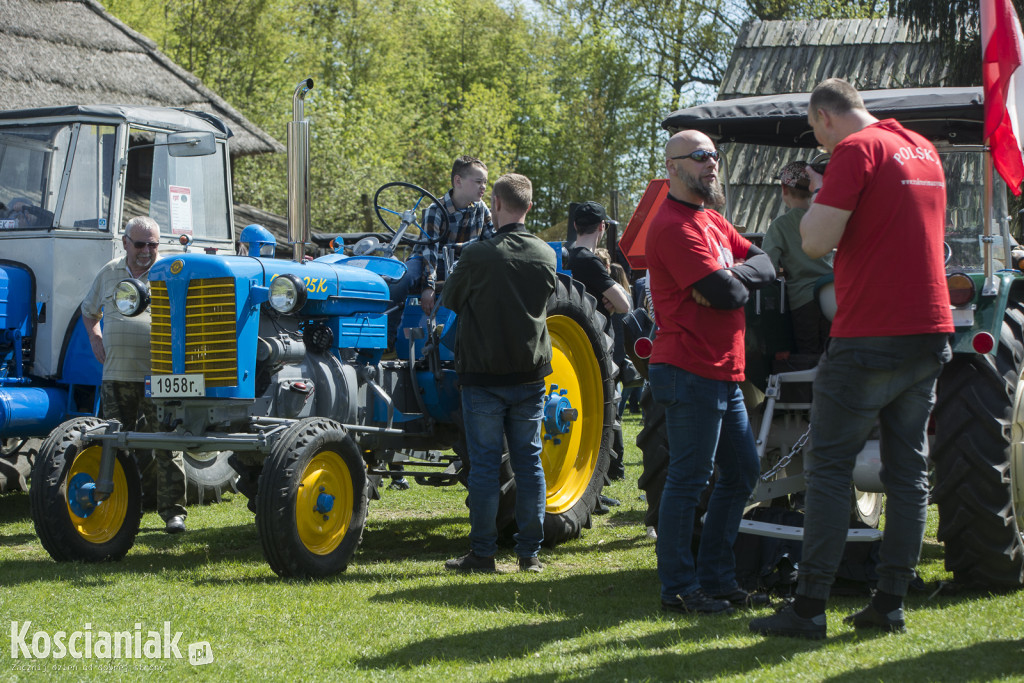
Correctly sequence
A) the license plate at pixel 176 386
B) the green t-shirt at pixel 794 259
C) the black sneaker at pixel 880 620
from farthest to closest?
the license plate at pixel 176 386 → the green t-shirt at pixel 794 259 → the black sneaker at pixel 880 620

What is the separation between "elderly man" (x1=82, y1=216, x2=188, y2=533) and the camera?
6285 millimetres

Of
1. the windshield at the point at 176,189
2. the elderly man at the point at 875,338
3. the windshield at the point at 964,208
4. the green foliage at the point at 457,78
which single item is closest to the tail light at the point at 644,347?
the elderly man at the point at 875,338

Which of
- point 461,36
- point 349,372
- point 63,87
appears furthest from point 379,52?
point 349,372

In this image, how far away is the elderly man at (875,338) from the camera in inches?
145

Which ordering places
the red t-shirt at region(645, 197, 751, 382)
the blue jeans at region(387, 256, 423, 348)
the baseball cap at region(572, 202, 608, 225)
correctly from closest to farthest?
the red t-shirt at region(645, 197, 751, 382) < the blue jeans at region(387, 256, 423, 348) < the baseball cap at region(572, 202, 608, 225)

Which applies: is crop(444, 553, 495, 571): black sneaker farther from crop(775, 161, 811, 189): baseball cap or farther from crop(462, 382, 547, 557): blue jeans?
crop(775, 161, 811, 189): baseball cap

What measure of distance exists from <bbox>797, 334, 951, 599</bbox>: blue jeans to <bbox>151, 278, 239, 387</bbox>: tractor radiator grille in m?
2.71

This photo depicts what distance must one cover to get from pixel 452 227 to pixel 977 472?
3.01 metres

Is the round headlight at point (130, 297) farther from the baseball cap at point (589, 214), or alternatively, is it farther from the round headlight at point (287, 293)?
the baseball cap at point (589, 214)

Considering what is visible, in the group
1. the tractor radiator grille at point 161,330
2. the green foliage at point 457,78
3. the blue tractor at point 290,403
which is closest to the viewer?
the blue tractor at point 290,403

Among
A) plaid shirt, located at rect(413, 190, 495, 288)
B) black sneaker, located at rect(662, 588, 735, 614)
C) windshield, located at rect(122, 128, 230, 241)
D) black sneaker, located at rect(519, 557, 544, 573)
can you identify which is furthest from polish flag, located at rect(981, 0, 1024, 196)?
windshield, located at rect(122, 128, 230, 241)

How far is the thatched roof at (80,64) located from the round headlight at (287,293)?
9663mm

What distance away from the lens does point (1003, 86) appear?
482cm

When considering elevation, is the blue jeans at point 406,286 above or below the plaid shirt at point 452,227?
below
